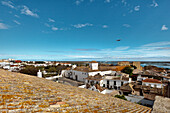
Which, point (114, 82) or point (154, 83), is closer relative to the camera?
point (154, 83)

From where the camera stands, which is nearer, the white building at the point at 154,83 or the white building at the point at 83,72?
the white building at the point at 154,83

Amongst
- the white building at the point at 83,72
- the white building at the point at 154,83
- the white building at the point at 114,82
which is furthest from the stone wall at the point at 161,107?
the white building at the point at 83,72

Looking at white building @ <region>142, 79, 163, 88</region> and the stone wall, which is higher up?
the stone wall

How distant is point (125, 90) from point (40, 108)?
2112cm

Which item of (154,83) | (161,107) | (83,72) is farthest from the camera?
(83,72)

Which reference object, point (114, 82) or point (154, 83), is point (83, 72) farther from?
point (154, 83)

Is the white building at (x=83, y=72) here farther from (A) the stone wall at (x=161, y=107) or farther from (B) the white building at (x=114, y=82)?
(A) the stone wall at (x=161, y=107)

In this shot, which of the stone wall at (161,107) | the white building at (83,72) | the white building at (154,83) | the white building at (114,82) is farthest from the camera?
the white building at (83,72)

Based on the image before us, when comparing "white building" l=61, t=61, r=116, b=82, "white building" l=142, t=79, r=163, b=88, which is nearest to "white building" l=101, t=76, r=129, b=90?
"white building" l=142, t=79, r=163, b=88

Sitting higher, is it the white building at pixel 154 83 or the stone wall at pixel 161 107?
the stone wall at pixel 161 107

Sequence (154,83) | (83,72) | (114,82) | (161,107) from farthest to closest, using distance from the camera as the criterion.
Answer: (83,72) → (114,82) → (154,83) → (161,107)

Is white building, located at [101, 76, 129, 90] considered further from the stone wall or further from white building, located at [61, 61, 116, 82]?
the stone wall

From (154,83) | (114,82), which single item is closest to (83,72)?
(114,82)

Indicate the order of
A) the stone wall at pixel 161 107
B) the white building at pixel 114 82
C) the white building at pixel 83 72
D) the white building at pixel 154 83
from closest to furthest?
the stone wall at pixel 161 107, the white building at pixel 154 83, the white building at pixel 114 82, the white building at pixel 83 72
